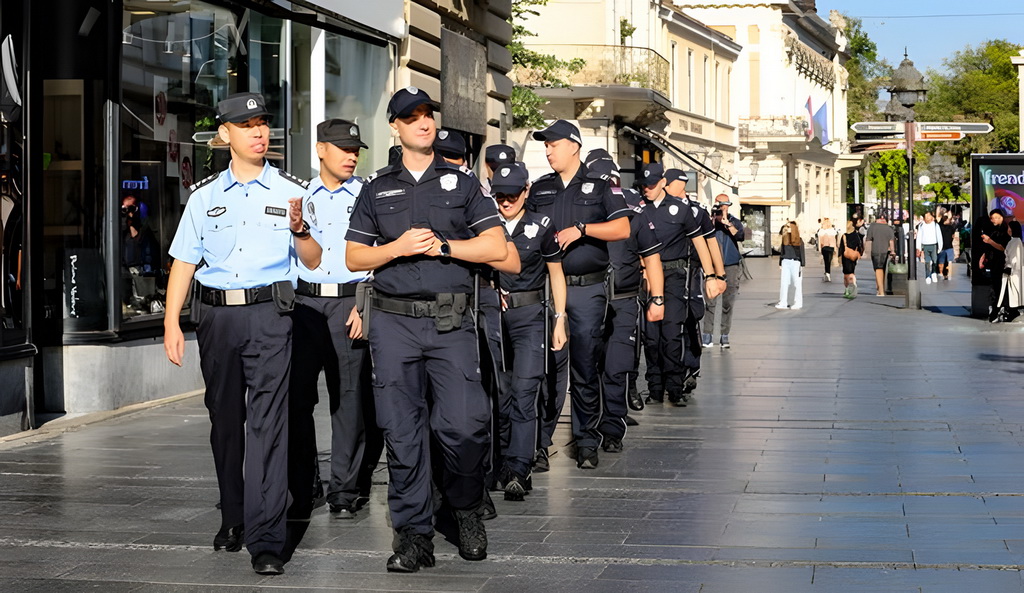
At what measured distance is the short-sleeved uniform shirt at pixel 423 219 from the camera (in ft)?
22.8

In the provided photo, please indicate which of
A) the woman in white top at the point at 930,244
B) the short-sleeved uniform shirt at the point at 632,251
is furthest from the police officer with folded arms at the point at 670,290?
the woman in white top at the point at 930,244

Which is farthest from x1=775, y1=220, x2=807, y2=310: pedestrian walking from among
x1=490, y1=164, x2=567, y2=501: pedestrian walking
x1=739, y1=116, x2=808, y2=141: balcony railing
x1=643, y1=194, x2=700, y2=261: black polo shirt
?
x1=739, y1=116, x2=808, y2=141: balcony railing

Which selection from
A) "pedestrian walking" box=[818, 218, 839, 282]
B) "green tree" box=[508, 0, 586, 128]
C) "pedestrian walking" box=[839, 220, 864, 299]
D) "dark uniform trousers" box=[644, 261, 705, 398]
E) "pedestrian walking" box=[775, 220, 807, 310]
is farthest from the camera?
"pedestrian walking" box=[818, 218, 839, 282]

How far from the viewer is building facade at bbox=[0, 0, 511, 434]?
11453mm

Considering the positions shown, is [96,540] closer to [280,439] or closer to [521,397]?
[280,439]

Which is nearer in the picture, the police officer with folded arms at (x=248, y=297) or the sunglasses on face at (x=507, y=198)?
the police officer with folded arms at (x=248, y=297)

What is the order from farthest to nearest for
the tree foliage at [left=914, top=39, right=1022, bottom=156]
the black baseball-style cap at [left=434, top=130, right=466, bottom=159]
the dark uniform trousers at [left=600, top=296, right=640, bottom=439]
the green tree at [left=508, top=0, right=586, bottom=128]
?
the tree foliage at [left=914, top=39, right=1022, bottom=156] → the green tree at [left=508, top=0, right=586, bottom=128] → the dark uniform trousers at [left=600, top=296, right=640, bottom=439] → the black baseball-style cap at [left=434, top=130, right=466, bottom=159]

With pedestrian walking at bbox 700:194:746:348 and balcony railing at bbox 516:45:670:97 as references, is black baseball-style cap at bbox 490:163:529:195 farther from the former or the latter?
balcony railing at bbox 516:45:670:97

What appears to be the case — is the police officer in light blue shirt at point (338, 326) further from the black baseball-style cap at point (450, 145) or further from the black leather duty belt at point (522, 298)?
the black leather duty belt at point (522, 298)

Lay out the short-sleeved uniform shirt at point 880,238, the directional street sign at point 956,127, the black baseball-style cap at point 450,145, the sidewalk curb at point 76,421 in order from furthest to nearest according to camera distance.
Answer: the short-sleeved uniform shirt at point 880,238 → the directional street sign at point 956,127 → the sidewalk curb at point 76,421 → the black baseball-style cap at point 450,145

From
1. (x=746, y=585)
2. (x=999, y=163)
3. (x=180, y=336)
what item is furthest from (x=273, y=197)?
(x=999, y=163)

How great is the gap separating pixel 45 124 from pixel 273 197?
19.0 ft

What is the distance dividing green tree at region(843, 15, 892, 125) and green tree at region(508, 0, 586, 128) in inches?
2720

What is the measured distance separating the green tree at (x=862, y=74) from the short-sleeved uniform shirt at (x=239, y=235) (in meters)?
100
